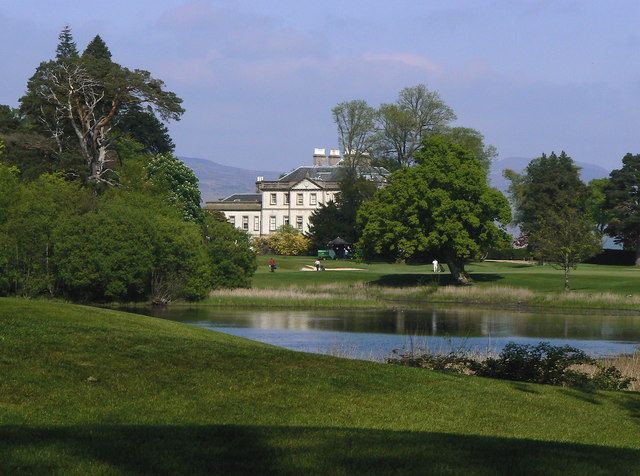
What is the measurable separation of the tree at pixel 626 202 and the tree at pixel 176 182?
4586 centimetres

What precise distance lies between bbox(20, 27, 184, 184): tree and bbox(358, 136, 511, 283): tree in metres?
15.5

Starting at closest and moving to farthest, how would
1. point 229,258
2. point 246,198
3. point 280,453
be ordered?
point 280,453 → point 229,258 → point 246,198

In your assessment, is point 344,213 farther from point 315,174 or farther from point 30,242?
point 30,242

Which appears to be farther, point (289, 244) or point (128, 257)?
point (289, 244)

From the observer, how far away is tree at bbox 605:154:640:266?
4172 inches

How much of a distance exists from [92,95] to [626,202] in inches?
2284

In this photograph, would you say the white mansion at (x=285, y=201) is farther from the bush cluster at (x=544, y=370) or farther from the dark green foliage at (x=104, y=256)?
the bush cluster at (x=544, y=370)

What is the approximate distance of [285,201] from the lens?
5659 inches

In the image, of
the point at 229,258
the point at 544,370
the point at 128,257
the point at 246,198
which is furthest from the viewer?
the point at 246,198

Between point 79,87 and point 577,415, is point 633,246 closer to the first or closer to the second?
point 79,87

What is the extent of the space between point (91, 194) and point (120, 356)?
172 feet

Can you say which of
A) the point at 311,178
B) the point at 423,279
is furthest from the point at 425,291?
the point at 311,178

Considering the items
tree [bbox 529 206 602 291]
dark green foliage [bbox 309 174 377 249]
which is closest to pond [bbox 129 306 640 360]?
tree [bbox 529 206 602 291]

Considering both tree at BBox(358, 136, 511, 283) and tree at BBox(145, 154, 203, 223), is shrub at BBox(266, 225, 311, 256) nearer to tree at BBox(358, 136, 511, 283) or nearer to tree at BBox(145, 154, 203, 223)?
tree at BBox(145, 154, 203, 223)
